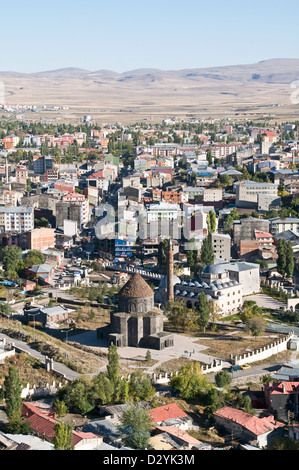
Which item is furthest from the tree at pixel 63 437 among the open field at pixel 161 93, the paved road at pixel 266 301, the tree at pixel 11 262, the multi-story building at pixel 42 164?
the open field at pixel 161 93

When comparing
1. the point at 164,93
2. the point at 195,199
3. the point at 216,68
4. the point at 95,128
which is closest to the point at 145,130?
the point at 95,128

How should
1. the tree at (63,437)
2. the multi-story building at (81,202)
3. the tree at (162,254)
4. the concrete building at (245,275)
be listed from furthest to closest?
the multi-story building at (81,202) → the tree at (162,254) → the concrete building at (245,275) → the tree at (63,437)

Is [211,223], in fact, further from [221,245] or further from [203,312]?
[203,312]

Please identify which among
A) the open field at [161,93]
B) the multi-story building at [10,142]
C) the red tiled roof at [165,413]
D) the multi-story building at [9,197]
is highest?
the open field at [161,93]

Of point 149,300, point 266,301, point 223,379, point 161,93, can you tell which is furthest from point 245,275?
point 161,93

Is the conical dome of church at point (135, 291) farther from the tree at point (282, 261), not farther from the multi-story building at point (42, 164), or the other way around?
the multi-story building at point (42, 164)

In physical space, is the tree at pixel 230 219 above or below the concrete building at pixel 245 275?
above

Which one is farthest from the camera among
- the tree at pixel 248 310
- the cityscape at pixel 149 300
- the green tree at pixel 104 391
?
the tree at pixel 248 310

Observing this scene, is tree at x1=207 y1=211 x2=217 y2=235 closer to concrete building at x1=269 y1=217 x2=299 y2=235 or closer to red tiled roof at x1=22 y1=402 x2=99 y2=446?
concrete building at x1=269 y1=217 x2=299 y2=235
